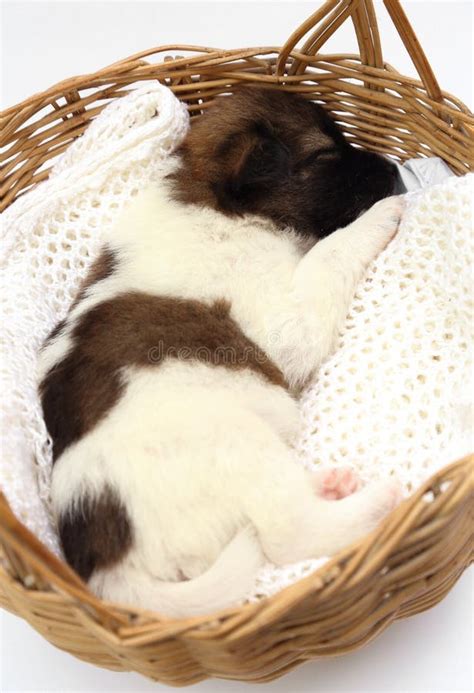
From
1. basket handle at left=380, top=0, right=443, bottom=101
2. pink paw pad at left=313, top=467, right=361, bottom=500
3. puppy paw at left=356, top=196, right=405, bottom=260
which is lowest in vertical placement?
pink paw pad at left=313, top=467, right=361, bottom=500

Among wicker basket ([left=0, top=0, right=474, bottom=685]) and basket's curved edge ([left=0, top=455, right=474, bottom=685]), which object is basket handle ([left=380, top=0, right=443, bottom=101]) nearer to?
wicker basket ([left=0, top=0, right=474, bottom=685])

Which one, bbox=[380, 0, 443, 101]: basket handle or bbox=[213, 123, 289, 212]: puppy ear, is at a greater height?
bbox=[380, 0, 443, 101]: basket handle

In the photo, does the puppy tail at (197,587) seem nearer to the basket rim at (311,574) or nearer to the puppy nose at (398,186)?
the basket rim at (311,574)

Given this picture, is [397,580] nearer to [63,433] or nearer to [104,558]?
[104,558]

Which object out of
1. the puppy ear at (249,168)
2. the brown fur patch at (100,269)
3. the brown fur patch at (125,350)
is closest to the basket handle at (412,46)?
the puppy ear at (249,168)

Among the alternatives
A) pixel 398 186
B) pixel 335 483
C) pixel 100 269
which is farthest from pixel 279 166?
pixel 335 483

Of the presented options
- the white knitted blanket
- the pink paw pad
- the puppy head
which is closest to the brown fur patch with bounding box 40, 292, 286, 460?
the white knitted blanket
